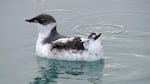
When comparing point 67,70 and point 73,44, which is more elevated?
point 73,44

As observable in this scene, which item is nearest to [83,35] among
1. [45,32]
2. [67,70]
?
[45,32]

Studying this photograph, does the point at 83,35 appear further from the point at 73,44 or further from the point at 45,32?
the point at 73,44

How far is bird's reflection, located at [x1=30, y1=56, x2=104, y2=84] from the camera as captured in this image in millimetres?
7656

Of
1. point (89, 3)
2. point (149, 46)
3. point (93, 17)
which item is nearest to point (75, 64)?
point (149, 46)

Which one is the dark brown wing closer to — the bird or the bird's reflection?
the bird

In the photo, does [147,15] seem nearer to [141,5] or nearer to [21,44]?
[141,5]

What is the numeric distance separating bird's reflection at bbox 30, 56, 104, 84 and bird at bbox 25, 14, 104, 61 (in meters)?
0.10

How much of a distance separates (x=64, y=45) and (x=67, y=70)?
1.67 feet

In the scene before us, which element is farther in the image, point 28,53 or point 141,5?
point 141,5

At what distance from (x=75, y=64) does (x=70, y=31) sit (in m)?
1.46

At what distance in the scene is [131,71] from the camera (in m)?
7.81

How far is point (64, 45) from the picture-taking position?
8273 mm

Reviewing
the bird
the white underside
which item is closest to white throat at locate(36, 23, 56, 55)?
the bird

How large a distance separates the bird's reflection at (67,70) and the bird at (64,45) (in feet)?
0.32
